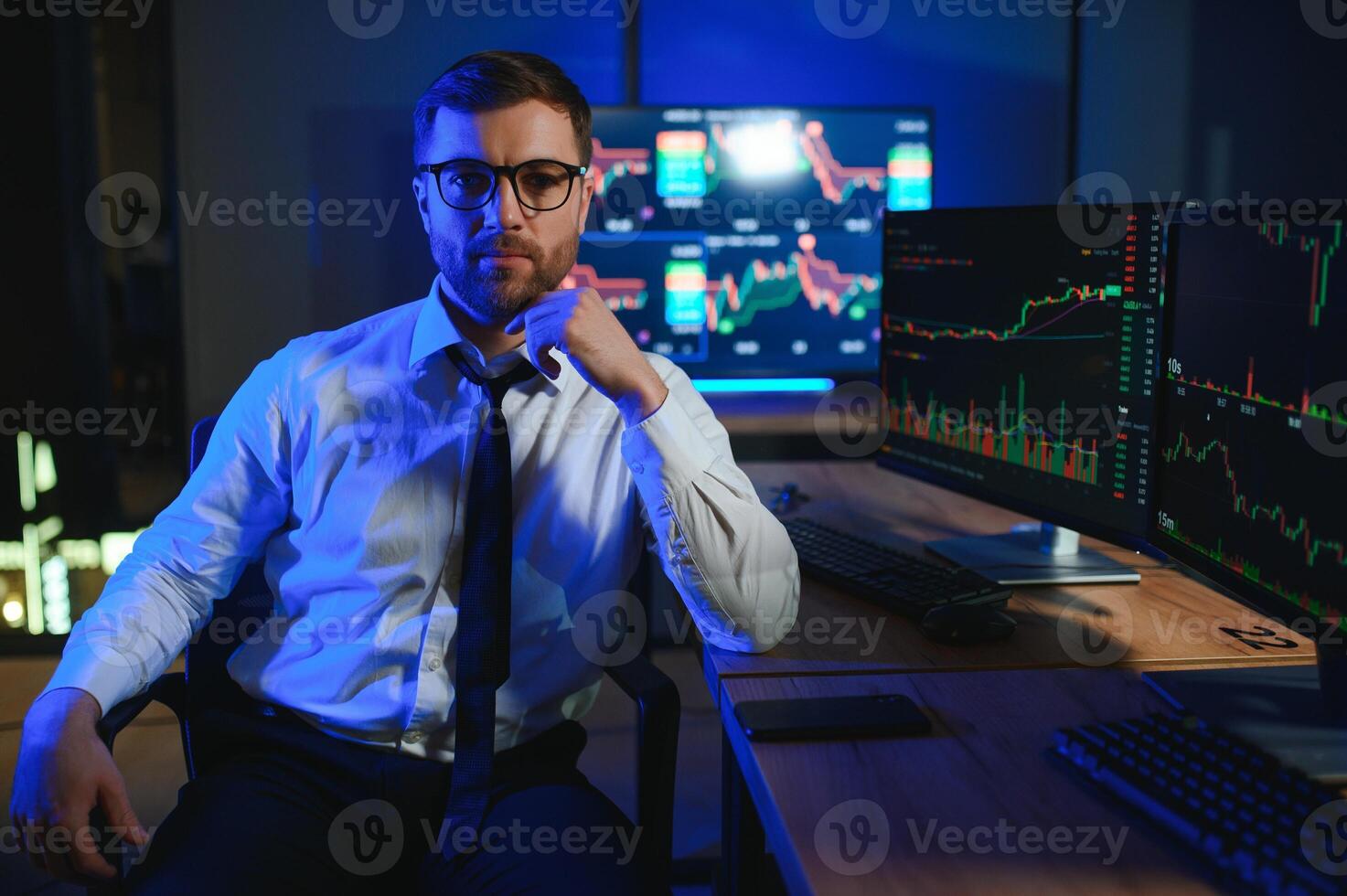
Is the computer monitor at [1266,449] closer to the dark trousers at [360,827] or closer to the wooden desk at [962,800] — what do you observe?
the wooden desk at [962,800]

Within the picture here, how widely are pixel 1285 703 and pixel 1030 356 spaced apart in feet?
2.32

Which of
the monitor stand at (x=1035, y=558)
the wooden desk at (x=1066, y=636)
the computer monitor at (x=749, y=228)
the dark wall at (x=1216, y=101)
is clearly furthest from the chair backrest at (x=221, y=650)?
the dark wall at (x=1216, y=101)

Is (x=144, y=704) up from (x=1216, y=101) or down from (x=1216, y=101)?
down

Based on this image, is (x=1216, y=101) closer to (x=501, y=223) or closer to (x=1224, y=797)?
(x=501, y=223)

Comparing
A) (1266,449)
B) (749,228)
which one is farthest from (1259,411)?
(749,228)

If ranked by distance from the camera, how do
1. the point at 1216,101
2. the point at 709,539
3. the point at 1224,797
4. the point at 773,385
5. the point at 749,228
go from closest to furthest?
the point at 1224,797, the point at 709,539, the point at 1216,101, the point at 749,228, the point at 773,385

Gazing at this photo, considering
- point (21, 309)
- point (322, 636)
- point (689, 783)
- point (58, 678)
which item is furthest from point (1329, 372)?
point (21, 309)

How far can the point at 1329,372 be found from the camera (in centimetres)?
109

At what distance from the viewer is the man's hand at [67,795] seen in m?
1.19

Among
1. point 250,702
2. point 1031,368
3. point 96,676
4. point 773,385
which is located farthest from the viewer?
point 773,385

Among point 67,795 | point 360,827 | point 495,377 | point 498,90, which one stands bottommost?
point 360,827

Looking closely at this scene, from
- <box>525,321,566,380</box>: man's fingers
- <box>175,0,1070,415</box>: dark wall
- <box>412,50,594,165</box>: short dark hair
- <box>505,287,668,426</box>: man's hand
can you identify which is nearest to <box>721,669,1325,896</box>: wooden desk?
<box>505,287,668,426</box>: man's hand

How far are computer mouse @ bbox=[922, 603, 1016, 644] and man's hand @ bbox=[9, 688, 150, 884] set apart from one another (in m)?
0.96

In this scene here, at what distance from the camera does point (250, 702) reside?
60.9 inches
